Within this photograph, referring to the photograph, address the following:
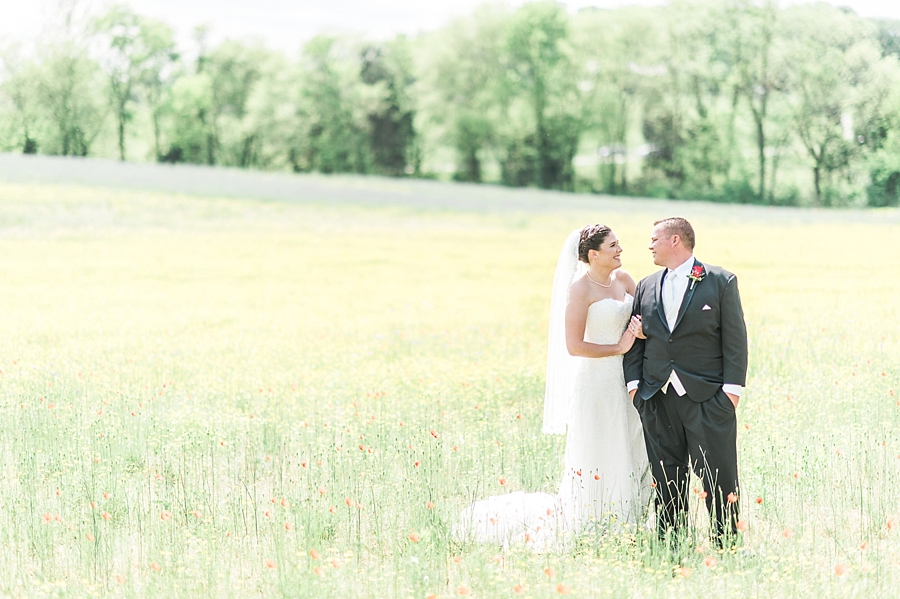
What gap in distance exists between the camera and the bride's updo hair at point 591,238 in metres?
3.87

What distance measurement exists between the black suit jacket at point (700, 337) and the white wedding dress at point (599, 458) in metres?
0.23

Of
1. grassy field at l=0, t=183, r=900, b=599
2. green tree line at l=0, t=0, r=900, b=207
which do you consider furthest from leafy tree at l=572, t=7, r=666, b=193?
grassy field at l=0, t=183, r=900, b=599

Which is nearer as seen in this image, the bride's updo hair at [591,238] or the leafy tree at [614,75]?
the bride's updo hair at [591,238]

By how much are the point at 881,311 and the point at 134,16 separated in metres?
9.05

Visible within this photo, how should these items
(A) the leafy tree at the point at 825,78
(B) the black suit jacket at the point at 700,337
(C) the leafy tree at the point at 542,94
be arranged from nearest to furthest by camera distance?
(B) the black suit jacket at the point at 700,337
(A) the leafy tree at the point at 825,78
(C) the leafy tree at the point at 542,94

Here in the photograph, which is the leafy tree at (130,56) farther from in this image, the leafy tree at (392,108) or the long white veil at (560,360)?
the long white veil at (560,360)

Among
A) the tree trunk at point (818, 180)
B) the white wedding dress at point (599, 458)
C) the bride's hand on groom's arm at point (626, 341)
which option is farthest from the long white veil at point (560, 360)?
the tree trunk at point (818, 180)

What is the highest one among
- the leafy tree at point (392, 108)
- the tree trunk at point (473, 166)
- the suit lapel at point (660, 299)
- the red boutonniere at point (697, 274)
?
the leafy tree at point (392, 108)

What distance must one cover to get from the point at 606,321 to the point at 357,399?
326 cm

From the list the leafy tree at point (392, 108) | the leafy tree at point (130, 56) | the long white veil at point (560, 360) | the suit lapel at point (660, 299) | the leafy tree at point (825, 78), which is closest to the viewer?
the suit lapel at point (660, 299)

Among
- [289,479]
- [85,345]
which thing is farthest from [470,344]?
[289,479]

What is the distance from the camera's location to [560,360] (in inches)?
175

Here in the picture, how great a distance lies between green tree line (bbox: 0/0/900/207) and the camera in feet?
31.4

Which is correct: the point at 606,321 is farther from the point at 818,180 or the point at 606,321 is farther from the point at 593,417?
the point at 818,180
